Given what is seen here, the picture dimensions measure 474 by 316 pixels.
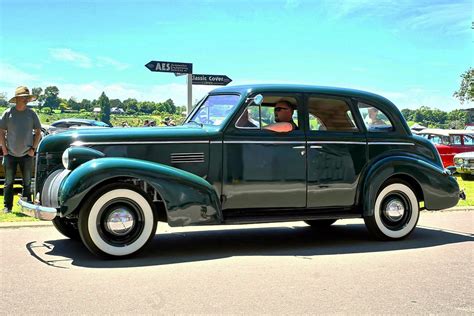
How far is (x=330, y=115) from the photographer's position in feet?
21.5

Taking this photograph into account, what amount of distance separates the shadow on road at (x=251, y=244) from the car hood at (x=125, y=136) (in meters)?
1.18

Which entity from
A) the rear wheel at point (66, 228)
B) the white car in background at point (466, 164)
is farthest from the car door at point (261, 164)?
the white car in background at point (466, 164)

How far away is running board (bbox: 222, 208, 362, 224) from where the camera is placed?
573 cm

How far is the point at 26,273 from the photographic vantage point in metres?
4.68

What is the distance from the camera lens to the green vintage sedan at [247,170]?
5199mm

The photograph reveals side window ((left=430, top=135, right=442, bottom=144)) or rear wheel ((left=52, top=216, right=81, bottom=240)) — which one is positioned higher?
side window ((left=430, top=135, right=442, bottom=144))

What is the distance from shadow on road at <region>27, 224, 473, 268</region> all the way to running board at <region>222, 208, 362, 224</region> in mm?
347

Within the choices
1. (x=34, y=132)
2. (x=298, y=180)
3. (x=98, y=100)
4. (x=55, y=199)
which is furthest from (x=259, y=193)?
(x=98, y=100)

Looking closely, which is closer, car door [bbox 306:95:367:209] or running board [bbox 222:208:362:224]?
running board [bbox 222:208:362:224]

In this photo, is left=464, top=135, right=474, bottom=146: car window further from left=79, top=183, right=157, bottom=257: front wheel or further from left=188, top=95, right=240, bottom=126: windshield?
left=79, top=183, right=157, bottom=257: front wheel

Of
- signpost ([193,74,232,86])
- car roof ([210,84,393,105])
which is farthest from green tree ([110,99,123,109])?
car roof ([210,84,393,105])

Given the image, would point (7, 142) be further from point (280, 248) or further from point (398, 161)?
point (398, 161)

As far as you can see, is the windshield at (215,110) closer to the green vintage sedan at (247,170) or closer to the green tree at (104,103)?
the green vintage sedan at (247,170)

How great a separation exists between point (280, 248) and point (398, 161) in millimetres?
1885
